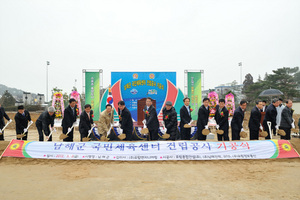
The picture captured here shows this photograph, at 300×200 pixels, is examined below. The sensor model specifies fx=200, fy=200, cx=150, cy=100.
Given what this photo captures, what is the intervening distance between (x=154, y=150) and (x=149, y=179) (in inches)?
42.1

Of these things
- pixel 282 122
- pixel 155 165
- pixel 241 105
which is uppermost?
pixel 241 105

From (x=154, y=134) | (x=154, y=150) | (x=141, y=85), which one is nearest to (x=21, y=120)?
(x=154, y=134)

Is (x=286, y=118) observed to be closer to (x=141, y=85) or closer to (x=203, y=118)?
(x=203, y=118)

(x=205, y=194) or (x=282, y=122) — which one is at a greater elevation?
(x=282, y=122)

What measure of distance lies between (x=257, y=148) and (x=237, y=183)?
1641 mm

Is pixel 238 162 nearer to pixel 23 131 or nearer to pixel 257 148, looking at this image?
pixel 257 148

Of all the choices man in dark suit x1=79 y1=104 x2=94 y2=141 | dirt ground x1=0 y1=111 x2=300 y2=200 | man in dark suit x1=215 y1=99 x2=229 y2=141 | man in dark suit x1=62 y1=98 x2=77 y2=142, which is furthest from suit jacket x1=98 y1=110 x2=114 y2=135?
man in dark suit x1=215 y1=99 x2=229 y2=141

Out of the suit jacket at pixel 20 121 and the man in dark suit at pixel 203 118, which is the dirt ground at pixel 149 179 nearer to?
the man in dark suit at pixel 203 118

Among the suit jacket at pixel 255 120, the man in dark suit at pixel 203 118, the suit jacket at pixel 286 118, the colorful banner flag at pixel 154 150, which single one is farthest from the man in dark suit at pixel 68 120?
the suit jacket at pixel 286 118

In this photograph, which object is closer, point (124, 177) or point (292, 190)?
point (292, 190)

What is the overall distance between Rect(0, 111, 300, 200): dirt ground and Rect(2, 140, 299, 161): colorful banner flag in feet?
0.40

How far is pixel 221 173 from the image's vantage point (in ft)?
11.3

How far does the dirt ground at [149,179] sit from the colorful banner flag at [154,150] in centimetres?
12

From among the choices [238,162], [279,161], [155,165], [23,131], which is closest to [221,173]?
[238,162]
